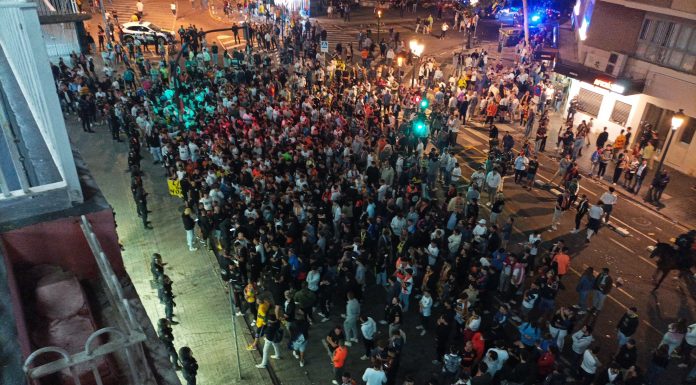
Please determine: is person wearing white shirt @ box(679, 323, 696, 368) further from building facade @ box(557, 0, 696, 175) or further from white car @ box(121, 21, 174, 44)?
white car @ box(121, 21, 174, 44)

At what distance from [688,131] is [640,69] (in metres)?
3.42

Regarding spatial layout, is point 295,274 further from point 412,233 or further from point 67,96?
point 67,96

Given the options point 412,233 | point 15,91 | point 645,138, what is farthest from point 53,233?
point 645,138

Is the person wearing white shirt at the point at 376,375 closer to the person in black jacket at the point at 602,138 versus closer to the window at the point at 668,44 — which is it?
the person in black jacket at the point at 602,138

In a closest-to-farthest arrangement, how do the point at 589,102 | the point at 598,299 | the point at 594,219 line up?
the point at 598,299 → the point at 594,219 → the point at 589,102

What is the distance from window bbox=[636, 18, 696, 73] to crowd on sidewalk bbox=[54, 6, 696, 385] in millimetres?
4166

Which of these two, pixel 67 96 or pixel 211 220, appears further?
pixel 67 96

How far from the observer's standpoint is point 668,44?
2197 cm

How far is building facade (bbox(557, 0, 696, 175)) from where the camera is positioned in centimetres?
2136

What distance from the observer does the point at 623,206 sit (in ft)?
64.2

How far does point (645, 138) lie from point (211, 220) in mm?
18360

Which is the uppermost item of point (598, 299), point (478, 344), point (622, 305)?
point (478, 344)

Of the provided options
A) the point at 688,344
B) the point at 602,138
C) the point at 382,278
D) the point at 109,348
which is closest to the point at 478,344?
the point at 382,278

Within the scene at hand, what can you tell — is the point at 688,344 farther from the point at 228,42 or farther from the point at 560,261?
the point at 228,42
